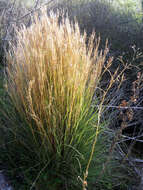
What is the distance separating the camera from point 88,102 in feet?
6.36

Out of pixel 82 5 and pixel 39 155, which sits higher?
pixel 82 5

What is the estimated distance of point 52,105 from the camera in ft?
5.25

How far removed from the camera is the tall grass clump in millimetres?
1543

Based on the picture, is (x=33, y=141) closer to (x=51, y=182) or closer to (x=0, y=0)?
(x=51, y=182)

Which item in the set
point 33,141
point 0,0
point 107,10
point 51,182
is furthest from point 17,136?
point 0,0

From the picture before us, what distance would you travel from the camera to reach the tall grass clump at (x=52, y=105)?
1543mm

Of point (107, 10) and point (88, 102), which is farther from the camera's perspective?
point (107, 10)

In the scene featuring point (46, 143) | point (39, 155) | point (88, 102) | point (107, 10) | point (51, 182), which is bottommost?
point (51, 182)

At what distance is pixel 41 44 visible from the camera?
146cm

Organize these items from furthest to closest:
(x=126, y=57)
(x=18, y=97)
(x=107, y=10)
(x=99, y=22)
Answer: (x=107, y=10) → (x=99, y=22) → (x=126, y=57) → (x=18, y=97)

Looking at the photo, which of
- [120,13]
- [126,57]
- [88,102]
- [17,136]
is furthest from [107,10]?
[17,136]

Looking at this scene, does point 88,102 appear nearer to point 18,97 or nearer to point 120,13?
point 18,97

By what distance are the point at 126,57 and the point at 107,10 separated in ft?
5.80

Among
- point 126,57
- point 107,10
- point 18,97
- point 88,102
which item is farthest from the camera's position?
point 107,10
